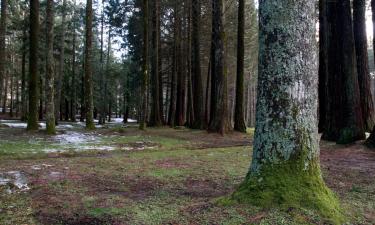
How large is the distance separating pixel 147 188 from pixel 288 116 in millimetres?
2752

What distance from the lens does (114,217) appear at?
14.9ft

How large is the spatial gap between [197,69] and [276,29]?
2020cm

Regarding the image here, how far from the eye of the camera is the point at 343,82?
44.3ft

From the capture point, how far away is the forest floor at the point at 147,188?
4.47 m

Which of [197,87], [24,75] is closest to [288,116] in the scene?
[197,87]

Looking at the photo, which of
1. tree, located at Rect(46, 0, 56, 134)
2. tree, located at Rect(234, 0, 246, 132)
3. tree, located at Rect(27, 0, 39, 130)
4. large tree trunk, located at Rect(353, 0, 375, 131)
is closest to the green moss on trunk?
large tree trunk, located at Rect(353, 0, 375, 131)

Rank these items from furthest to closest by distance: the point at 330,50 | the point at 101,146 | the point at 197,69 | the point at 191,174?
the point at 197,69, the point at 330,50, the point at 101,146, the point at 191,174

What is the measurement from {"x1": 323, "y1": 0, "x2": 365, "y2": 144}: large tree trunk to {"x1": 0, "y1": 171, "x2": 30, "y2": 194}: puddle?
400 inches

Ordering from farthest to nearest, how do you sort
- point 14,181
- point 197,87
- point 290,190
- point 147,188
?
point 197,87, point 14,181, point 147,188, point 290,190

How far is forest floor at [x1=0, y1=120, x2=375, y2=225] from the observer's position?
14.7 ft

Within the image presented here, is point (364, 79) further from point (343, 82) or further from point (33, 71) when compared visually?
point (33, 71)

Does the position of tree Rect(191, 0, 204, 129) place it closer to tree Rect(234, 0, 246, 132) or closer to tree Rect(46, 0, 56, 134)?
tree Rect(234, 0, 246, 132)

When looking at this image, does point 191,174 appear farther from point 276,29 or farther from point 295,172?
point 276,29

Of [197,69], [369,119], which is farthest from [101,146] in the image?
[197,69]
